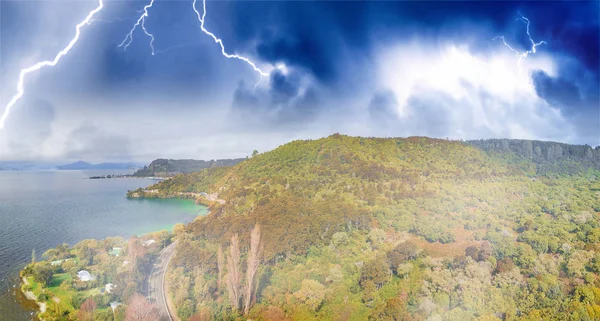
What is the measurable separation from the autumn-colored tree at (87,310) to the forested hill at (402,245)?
4698 millimetres

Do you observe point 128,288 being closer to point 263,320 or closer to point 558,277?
point 263,320

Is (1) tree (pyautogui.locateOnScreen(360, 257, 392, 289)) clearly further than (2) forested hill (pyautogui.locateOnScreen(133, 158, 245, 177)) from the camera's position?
No

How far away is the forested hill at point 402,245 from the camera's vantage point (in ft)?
59.9

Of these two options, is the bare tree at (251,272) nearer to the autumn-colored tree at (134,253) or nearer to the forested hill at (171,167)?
the autumn-colored tree at (134,253)

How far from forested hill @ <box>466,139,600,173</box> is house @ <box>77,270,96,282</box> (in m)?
66.8

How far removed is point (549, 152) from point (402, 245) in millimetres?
54233

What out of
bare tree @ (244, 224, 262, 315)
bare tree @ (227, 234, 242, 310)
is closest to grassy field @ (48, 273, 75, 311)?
bare tree @ (227, 234, 242, 310)

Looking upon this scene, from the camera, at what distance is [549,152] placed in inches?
2329

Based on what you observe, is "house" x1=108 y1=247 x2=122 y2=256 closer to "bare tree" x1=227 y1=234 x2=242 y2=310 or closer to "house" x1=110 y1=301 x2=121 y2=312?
"house" x1=110 y1=301 x2=121 y2=312

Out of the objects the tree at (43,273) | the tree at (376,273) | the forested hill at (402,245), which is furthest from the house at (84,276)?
Result: the tree at (376,273)

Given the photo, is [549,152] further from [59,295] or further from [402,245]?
[59,295]

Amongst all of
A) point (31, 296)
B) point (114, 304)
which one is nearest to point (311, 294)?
point (114, 304)

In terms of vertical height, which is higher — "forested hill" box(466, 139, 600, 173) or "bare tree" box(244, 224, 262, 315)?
"forested hill" box(466, 139, 600, 173)

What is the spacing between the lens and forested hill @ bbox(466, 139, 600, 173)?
53978 millimetres
